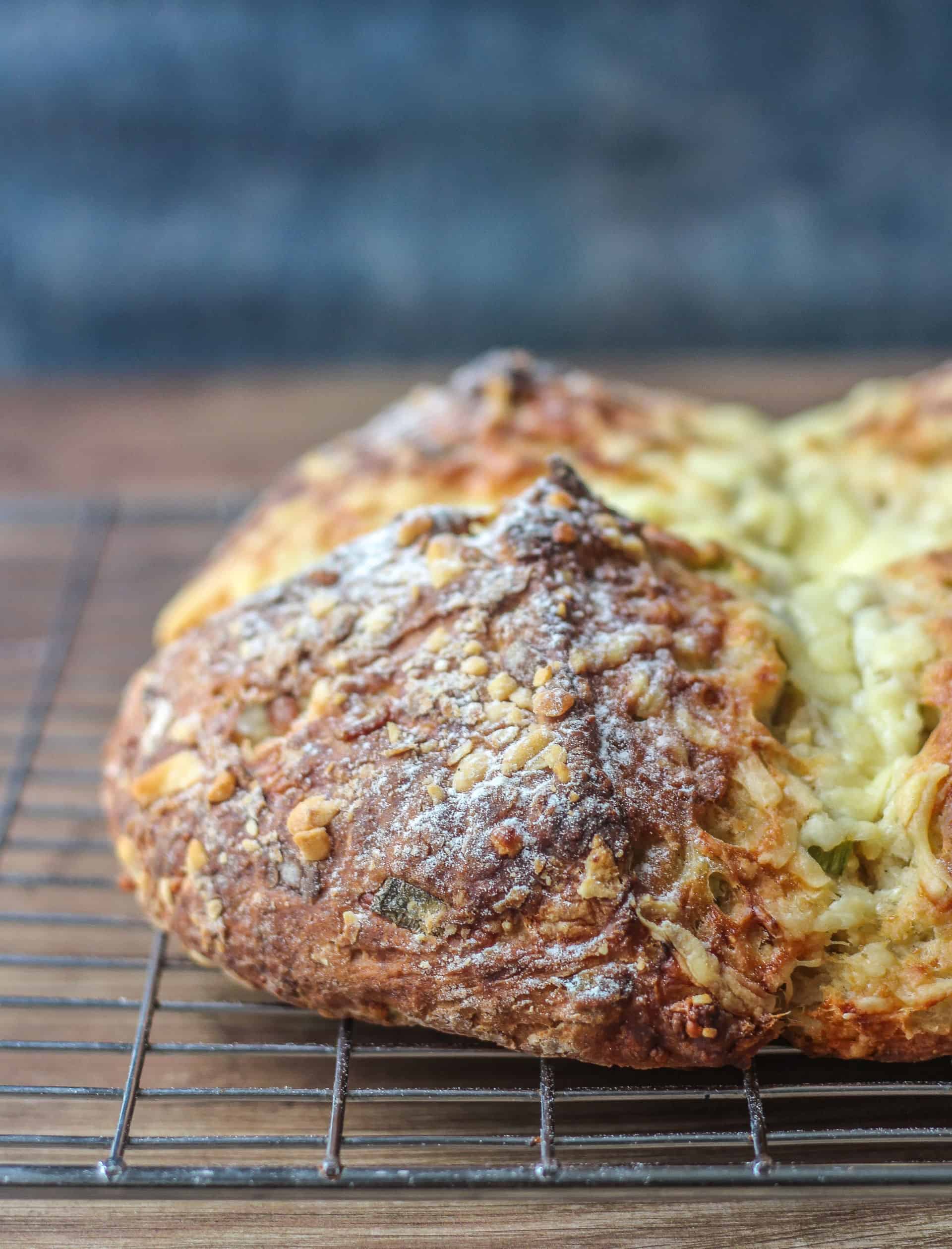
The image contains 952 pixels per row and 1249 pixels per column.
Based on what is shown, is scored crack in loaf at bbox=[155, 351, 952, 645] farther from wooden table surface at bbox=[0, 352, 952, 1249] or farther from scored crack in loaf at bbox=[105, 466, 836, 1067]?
wooden table surface at bbox=[0, 352, 952, 1249]

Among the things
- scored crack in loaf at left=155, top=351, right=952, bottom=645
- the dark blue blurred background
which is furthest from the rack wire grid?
the dark blue blurred background

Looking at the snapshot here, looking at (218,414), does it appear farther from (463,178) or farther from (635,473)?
(635,473)

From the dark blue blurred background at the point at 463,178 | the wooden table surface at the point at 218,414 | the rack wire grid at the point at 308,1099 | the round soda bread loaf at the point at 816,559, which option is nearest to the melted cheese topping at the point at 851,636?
the round soda bread loaf at the point at 816,559

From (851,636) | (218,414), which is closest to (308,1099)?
(851,636)

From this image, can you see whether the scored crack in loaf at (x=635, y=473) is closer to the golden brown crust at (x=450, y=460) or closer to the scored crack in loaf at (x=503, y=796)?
the golden brown crust at (x=450, y=460)

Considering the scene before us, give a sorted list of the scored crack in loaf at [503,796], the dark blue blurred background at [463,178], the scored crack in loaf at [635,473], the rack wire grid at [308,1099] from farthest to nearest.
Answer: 1. the dark blue blurred background at [463,178]
2. the scored crack in loaf at [635,473]
3. the scored crack in loaf at [503,796]
4. the rack wire grid at [308,1099]

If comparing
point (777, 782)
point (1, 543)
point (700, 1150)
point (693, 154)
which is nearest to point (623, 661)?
point (777, 782)

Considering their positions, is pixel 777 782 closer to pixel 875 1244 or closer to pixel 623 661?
pixel 623 661
